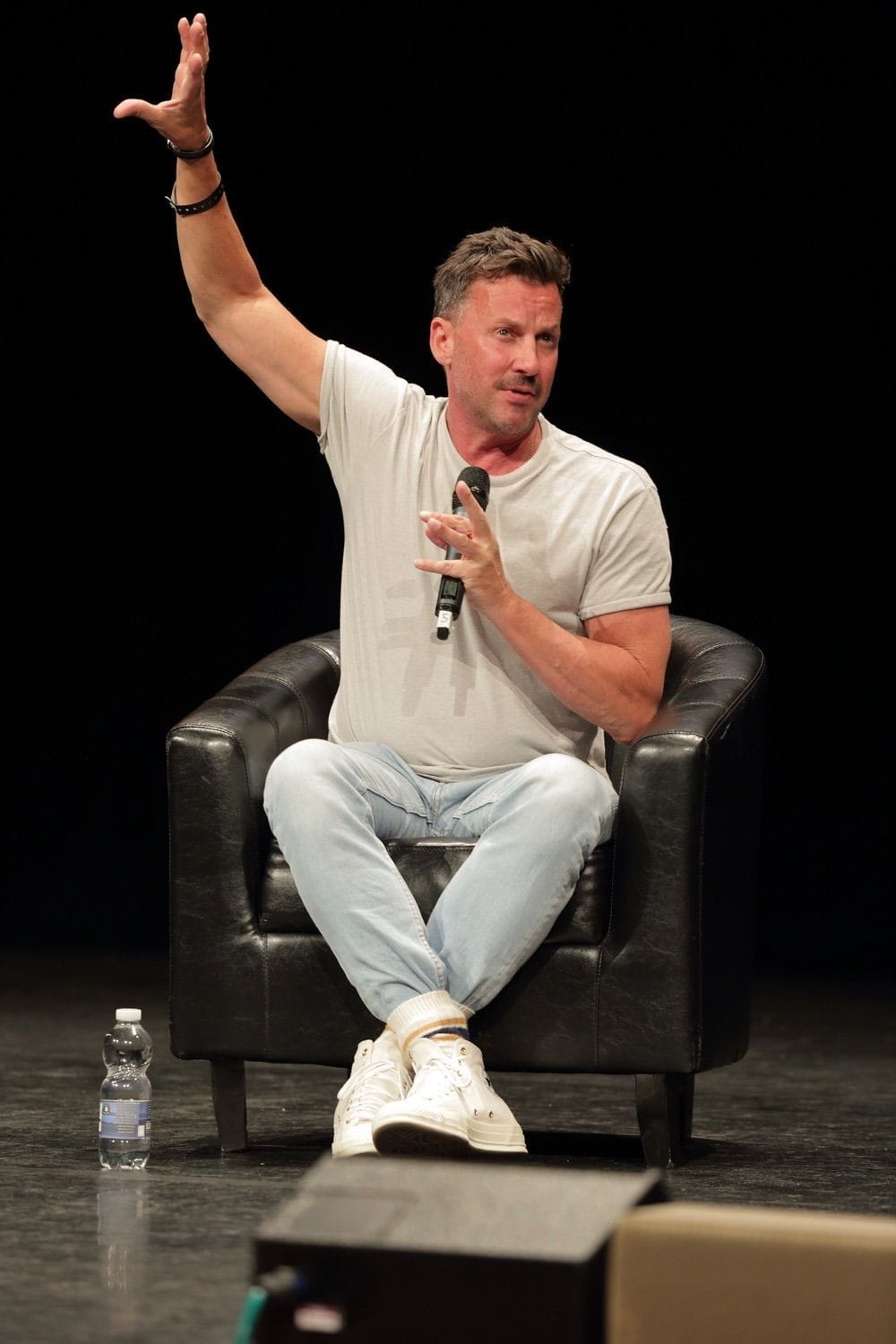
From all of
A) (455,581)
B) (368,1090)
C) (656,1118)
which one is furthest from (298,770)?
(656,1118)

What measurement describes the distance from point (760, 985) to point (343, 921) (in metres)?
2.83

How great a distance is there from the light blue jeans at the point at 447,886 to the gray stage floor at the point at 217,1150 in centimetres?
27

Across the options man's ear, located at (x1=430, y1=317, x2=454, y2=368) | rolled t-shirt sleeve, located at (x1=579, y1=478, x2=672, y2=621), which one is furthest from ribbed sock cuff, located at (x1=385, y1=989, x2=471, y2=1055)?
man's ear, located at (x1=430, y1=317, x2=454, y2=368)

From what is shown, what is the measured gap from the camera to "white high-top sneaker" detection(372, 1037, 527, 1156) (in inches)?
82.9

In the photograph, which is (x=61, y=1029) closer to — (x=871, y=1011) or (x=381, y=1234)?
(x=871, y=1011)

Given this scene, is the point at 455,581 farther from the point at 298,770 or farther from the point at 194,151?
the point at 194,151

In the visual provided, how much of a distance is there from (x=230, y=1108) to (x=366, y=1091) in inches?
13.0

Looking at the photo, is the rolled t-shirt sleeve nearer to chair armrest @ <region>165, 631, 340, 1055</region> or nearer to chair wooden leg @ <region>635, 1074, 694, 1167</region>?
chair armrest @ <region>165, 631, 340, 1055</region>

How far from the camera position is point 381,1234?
1097 mm

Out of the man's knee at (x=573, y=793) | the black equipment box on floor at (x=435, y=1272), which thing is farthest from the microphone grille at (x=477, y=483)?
the black equipment box on floor at (x=435, y=1272)

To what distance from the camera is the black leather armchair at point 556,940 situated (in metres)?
2.42

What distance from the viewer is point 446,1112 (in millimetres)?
2123

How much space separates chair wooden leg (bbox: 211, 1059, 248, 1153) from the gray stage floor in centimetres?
3

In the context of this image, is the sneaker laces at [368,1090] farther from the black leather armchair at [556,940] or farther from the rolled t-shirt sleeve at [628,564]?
the rolled t-shirt sleeve at [628,564]
